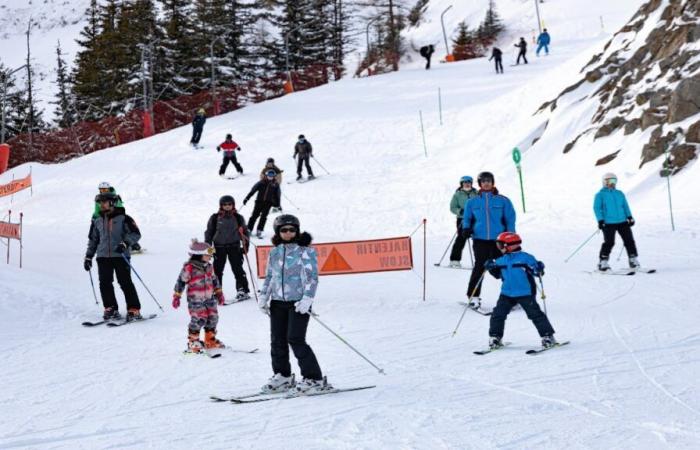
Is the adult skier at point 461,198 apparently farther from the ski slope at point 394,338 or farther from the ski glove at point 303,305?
the ski glove at point 303,305

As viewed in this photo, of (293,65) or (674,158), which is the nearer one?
(674,158)

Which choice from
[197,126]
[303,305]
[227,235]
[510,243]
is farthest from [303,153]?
[303,305]

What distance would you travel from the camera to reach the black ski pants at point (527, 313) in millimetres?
6703

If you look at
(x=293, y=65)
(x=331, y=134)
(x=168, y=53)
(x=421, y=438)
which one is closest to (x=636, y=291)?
(x=421, y=438)

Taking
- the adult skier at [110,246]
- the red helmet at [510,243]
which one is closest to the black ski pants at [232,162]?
the adult skier at [110,246]

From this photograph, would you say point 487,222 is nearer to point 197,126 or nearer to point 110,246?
point 110,246

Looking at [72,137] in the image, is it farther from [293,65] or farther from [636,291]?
[636,291]

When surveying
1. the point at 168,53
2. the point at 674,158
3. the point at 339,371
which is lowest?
the point at 339,371

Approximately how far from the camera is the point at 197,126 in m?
26.5

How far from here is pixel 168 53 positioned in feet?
146

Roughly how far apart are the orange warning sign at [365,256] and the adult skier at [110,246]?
6.29 ft

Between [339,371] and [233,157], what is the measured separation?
16.9 m

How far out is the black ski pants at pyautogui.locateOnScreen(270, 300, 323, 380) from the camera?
5.59m

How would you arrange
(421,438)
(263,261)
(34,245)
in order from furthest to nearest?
(34,245)
(263,261)
(421,438)
